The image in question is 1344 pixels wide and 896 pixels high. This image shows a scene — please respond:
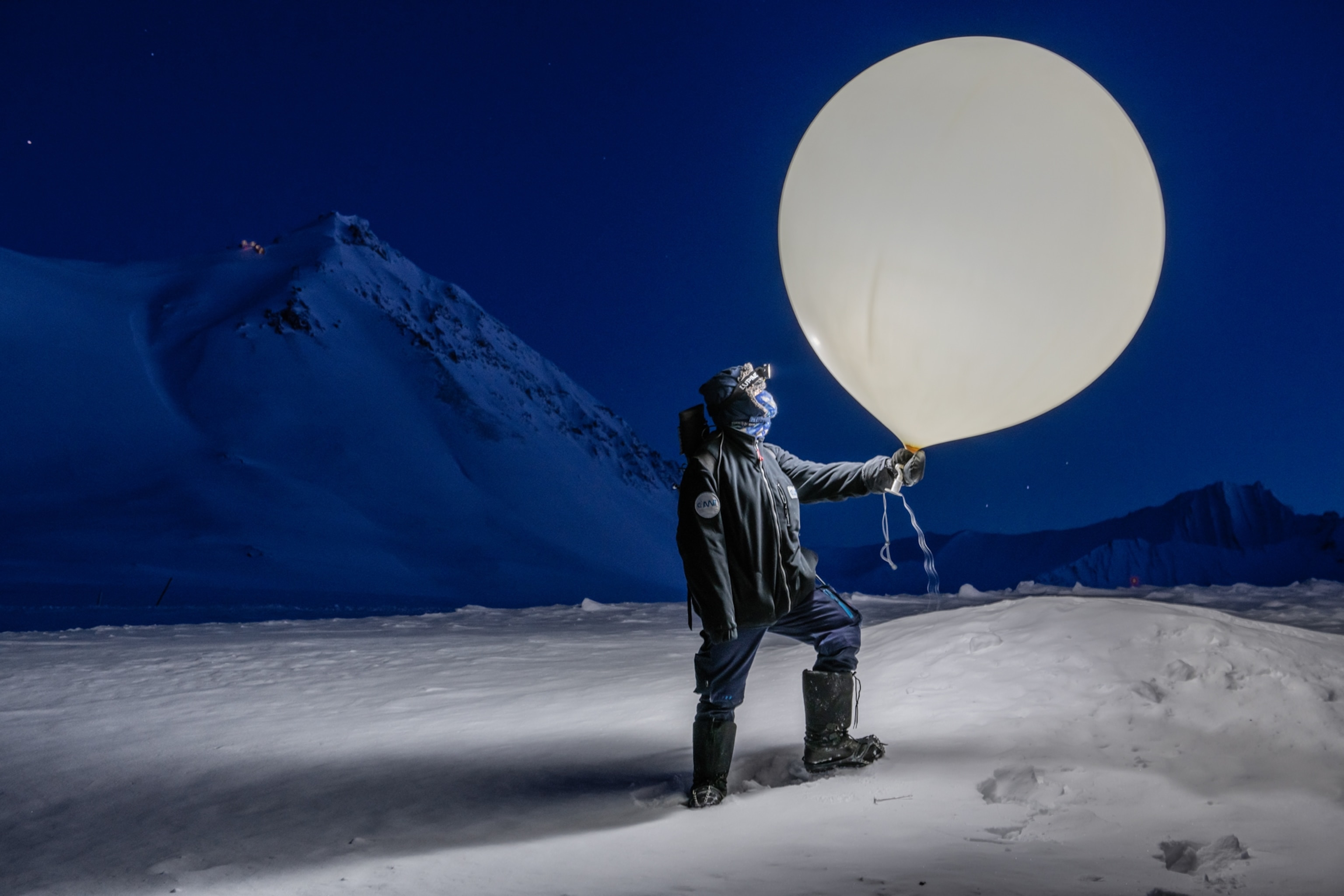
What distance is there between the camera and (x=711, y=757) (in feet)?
10.8

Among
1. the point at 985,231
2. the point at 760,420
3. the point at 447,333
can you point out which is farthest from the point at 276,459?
the point at 985,231

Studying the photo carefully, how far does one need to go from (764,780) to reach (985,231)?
8.07ft

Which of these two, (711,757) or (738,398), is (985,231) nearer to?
(738,398)

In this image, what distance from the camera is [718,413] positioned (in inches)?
143

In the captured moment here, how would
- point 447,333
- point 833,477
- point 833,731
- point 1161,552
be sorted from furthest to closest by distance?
1. point 447,333
2. point 1161,552
3. point 833,477
4. point 833,731

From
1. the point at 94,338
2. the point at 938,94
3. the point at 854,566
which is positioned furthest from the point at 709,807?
the point at 854,566

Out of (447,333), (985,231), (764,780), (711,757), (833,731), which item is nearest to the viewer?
(985,231)

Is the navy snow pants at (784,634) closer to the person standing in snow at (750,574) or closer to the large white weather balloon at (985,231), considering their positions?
the person standing in snow at (750,574)

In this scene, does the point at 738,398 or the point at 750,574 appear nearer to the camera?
the point at 750,574

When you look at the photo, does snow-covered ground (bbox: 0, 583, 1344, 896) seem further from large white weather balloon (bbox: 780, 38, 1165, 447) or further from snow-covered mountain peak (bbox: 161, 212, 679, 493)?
snow-covered mountain peak (bbox: 161, 212, 679, 493)

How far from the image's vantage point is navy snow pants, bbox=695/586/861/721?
337 centimetres

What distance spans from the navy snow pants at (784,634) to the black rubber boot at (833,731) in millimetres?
84

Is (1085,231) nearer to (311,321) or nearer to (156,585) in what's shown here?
(156,585)

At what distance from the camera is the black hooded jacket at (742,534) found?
3.33 m
